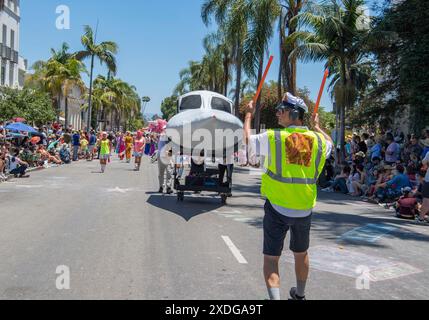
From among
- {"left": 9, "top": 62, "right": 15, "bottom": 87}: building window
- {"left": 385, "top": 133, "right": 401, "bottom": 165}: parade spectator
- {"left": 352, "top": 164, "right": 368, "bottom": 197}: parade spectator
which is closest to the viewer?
{"left": 352, "top": 164, "right": 368, "bottom": 197}: parade spectator

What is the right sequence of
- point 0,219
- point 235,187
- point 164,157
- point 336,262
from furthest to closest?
point 235,187 → point 164,157 → point 0,219 → point 336,262

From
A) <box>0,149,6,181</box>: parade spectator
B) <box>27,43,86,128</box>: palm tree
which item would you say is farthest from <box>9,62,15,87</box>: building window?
<box>0,149,6,181</box>: parade spectator

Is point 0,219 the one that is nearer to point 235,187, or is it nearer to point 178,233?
point 178,233

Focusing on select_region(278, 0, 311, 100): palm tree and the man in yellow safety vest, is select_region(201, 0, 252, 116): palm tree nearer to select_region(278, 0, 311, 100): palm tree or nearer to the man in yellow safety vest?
select_region(278, 0, 311, 100): palm tree

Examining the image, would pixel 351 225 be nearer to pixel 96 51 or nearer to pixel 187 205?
pixel 187 205

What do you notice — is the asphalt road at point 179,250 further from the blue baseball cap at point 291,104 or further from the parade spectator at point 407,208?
the blue baseball cap at point 291,104

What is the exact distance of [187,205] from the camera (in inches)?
508

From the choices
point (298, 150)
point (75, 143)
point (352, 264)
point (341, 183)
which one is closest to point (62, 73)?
point (75, 143)

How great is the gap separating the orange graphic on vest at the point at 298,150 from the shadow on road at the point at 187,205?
6118 millimetres

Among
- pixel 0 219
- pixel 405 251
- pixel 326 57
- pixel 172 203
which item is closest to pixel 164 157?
pixel 172 203

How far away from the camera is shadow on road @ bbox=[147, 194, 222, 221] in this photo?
1167 cm

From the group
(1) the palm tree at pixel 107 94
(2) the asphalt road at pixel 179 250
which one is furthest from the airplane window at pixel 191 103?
(1) the palm tree at pixel 107 94

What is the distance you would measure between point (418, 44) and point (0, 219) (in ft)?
49.9

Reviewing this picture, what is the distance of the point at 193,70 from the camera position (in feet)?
259
